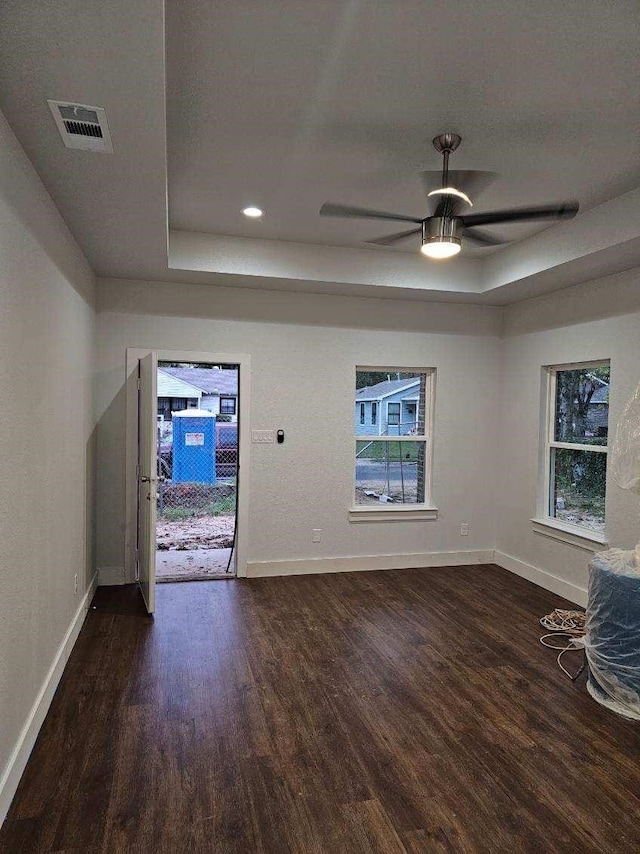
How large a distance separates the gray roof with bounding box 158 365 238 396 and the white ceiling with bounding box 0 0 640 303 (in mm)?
4203

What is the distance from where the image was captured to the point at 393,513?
5.36 m

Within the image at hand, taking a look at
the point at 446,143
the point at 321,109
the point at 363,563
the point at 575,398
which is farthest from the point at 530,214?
the point at 363,563

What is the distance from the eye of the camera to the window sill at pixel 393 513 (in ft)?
17.3

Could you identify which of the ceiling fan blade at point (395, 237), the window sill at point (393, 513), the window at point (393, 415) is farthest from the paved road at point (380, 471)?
the ceiling fan blade at point (395, 237)

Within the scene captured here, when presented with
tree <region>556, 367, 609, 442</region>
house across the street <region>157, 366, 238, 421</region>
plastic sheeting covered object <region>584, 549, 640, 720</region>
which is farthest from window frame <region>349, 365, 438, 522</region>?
house across the street <region>157, 366, 238, 421</region>

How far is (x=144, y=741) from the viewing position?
2545 millimetres

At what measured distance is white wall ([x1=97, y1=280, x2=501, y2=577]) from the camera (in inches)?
186

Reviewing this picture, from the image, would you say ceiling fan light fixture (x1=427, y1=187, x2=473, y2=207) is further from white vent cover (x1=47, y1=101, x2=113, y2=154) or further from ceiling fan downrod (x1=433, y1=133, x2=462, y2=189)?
white vent cover (x1=47, y1=101, x2=113, y2=154)

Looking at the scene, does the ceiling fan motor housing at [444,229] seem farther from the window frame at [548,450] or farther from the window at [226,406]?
the window at [226,406]

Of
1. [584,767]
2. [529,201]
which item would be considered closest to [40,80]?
[529,201]

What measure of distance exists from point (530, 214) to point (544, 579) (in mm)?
3339

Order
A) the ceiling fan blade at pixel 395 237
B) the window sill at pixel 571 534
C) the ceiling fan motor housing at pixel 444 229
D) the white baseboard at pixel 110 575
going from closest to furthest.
Result: the ceiling fan motor housing at pixel 444 229
the ceiling fan blade at pixel 395 237
the window sill at pixel 571 534
the white baseboard at pixel 110 575

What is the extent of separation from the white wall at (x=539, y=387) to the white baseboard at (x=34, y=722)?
12.2 ft

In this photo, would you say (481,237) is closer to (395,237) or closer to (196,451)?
(395,237)
